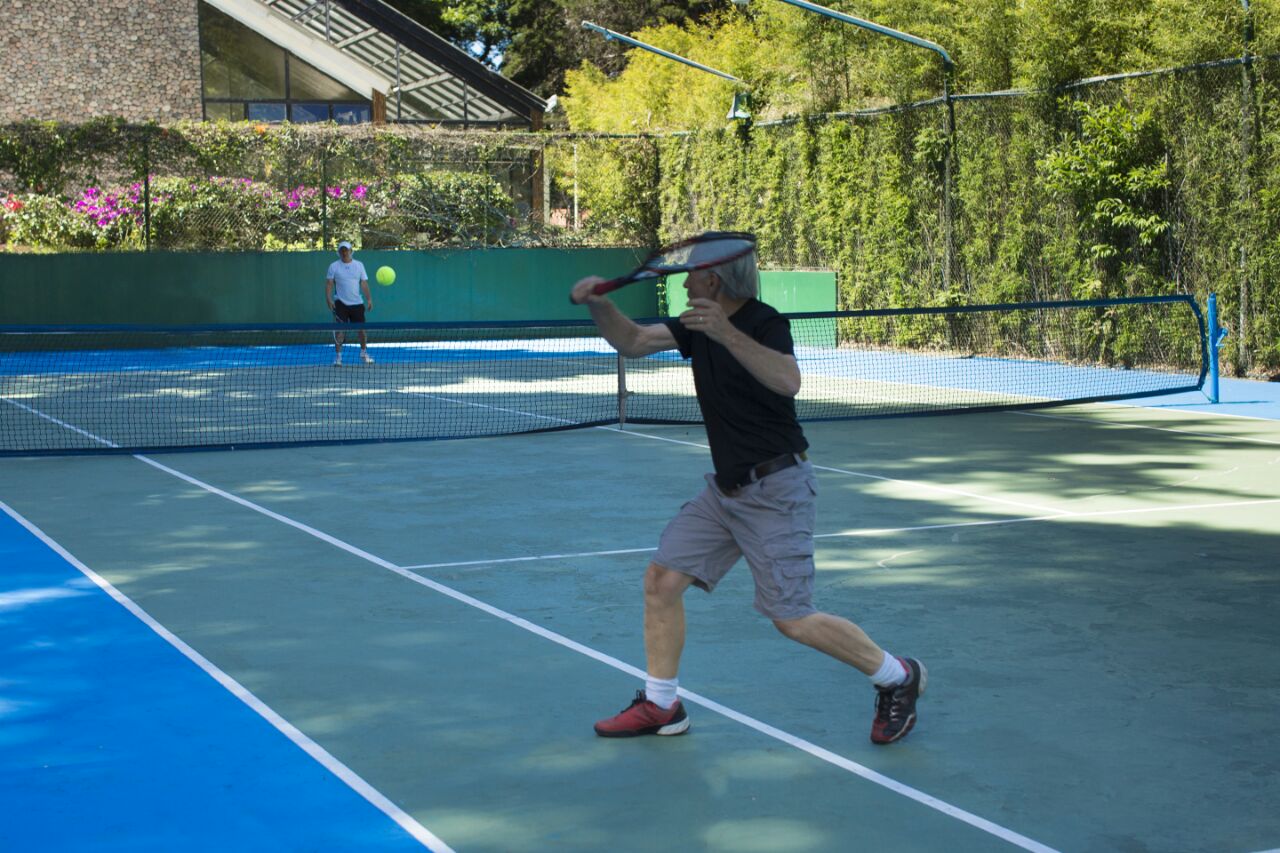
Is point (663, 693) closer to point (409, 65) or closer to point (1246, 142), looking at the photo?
point (1246, 142)

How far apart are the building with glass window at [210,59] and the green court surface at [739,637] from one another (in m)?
24.7

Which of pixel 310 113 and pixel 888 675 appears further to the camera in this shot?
pixel 310 113

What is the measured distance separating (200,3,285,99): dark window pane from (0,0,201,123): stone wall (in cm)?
32

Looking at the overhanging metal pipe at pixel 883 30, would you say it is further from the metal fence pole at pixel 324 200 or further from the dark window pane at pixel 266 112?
the dark window pane at pixel 266 112

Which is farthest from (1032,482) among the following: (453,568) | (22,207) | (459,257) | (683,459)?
(22,207)

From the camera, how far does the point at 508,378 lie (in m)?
19.6

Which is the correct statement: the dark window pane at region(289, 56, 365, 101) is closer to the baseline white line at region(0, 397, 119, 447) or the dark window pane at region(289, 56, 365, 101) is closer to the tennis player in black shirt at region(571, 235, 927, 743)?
the baseline white line at region(0, 397, 119, 447)

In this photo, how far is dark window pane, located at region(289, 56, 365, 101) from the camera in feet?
113

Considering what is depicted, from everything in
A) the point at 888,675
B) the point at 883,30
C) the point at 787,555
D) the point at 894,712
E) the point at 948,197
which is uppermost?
the point at 883,30

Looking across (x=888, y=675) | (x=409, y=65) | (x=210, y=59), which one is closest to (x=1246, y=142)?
(x=888, y=675)

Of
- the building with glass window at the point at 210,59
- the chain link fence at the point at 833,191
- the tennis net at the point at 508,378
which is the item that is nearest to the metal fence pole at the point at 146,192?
the chain link fence at the point at 833,191

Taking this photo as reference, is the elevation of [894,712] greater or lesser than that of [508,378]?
lesser

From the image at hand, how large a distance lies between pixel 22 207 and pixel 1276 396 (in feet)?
65.8

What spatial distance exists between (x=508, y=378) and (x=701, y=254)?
15.1 metres
